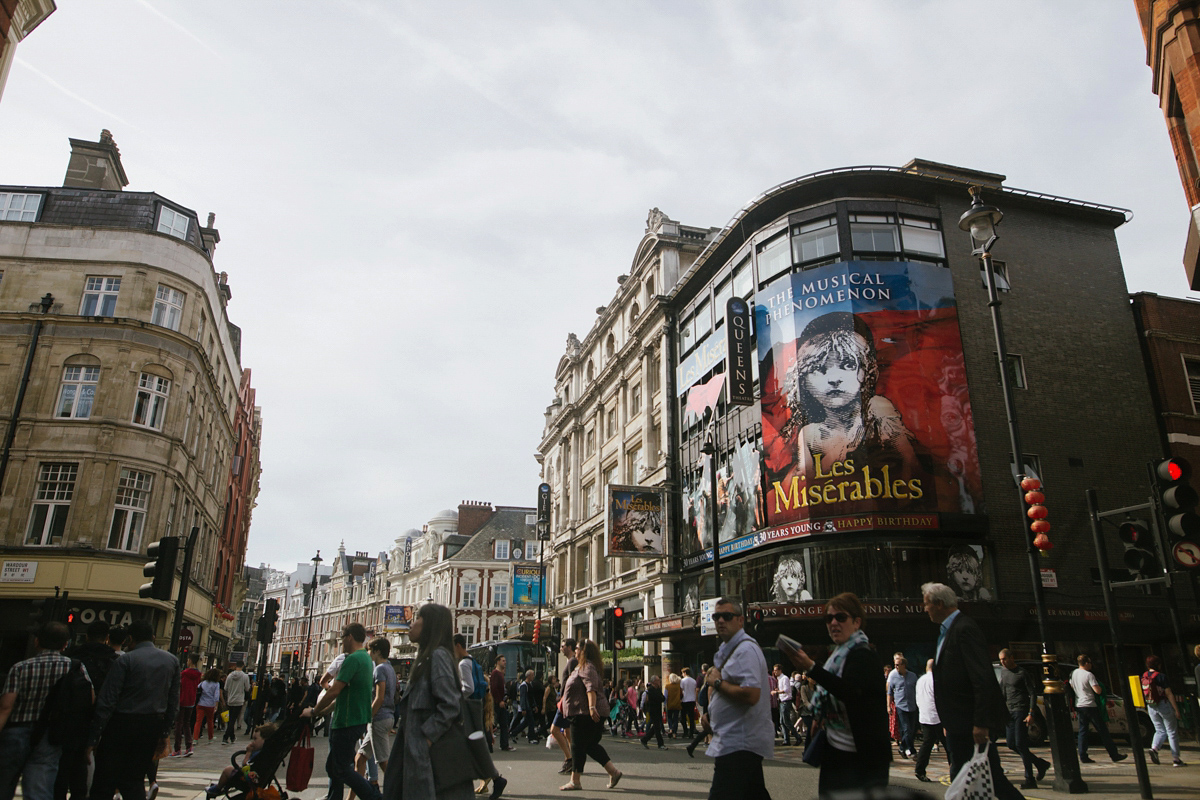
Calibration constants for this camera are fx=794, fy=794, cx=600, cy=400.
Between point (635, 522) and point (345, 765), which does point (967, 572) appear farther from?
point (345, 765)

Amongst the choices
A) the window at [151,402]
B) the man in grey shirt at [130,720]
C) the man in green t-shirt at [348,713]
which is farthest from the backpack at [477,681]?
the window at [151,402]

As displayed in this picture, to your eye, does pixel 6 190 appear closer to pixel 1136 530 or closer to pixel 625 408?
pixel 625 408

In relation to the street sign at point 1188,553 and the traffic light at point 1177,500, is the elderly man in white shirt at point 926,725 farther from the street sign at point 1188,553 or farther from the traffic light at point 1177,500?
the traffic light at point 1177,500

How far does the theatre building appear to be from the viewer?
21.6 m

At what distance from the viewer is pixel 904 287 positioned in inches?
934

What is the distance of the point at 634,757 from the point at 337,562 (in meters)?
105

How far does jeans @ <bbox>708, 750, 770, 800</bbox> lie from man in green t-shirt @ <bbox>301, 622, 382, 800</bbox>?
3515mm

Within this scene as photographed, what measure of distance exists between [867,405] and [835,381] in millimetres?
1136

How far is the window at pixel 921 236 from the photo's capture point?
80.6 ft

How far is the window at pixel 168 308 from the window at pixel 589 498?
21066 mm

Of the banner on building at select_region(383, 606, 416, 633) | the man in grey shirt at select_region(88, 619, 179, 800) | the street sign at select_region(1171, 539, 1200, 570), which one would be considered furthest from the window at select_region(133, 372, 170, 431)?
the banner on building at select_region(383, 606, 416, 633)

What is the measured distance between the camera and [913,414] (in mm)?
22344

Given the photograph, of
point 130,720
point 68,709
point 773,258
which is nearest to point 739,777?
point 130,720

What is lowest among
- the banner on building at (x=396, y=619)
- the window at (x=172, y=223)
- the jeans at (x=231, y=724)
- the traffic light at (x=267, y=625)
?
the jeans at (x=231, y=724)
